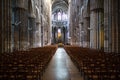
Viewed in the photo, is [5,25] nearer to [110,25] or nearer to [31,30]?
[110,25]

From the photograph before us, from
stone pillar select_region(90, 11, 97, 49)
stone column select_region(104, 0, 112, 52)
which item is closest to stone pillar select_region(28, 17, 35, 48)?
stone pillar select_region(90, 11, 97, 49)

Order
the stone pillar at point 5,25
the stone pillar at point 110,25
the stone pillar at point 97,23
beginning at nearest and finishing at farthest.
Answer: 1. the stone pillar at point 5,25
2. the stone pillar at point 110,25
3. the stone pillar at point 97,23

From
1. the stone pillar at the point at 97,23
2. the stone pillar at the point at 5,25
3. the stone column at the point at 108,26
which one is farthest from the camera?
the stone pillar at the point at 97,23

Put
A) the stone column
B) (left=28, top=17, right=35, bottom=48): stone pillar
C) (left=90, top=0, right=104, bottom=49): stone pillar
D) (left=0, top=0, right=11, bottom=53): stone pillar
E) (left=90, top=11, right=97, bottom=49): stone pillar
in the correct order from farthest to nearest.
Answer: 1. (left=28, top=17, right=35, bottom=48): stone pillar
2. (left=90, top=11, right=97, bottom=49): stone pillar
3. (left=90, top=0, right=104, bottom=49): stone pillar
4. the stone column
5. (left=0, top=0, right=11, bottom=53): stone pillar

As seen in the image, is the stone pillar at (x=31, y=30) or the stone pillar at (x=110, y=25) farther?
the stone pillar at (x=31, y=30)

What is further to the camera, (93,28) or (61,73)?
(93,28)

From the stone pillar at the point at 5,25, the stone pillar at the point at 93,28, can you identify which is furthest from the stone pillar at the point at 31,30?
the stone pillar at the point at 5,25

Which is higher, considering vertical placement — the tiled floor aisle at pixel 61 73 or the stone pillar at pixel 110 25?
the stone pillar at pixel 110 25

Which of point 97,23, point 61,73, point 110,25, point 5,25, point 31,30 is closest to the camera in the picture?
point 61,73

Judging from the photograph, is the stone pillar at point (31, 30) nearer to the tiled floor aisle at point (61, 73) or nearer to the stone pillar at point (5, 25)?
the stone pillar at point (5, 25)

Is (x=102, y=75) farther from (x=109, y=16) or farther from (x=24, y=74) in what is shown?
(x=109, y=16)

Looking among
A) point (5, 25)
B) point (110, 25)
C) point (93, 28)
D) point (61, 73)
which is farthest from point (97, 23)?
point (61, 73)

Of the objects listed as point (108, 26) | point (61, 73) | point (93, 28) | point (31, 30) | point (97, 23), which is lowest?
point (61, 73)

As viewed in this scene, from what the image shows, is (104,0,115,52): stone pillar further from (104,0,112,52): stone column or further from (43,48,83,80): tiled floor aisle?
(43,48,83,80): tiled floor aisle
